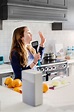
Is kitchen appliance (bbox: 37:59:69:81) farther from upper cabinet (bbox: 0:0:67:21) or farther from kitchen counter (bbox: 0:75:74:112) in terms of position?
kitchen counter (bbox: 0:75:74:112)

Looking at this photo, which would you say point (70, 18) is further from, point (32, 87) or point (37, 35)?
point (32, 87)

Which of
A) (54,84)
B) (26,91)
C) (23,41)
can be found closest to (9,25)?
(23,41)

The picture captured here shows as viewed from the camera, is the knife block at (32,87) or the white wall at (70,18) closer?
the knife block at (32,87)

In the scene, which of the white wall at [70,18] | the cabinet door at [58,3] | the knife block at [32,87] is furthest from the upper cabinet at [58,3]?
the knife block at [32,87]

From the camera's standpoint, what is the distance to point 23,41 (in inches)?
120

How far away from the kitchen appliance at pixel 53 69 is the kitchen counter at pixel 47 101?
1.66 m

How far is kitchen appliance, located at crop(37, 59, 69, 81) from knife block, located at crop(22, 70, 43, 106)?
214 centimetres

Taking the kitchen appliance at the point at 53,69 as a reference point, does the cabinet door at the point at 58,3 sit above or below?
above

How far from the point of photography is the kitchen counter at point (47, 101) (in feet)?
4.24

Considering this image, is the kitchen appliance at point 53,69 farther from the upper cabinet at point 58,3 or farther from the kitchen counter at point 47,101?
the kitchen counter at point 47,101

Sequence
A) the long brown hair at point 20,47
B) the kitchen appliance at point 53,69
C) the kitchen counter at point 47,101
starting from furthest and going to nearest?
the kitchen appliance at point 53,69, the long brown hair at point 20,47, the kitchen counter at point 47,101

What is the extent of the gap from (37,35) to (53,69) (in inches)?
35.2

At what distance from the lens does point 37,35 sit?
Result: 14.3 feet

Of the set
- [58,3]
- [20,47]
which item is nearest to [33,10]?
[58,3]
